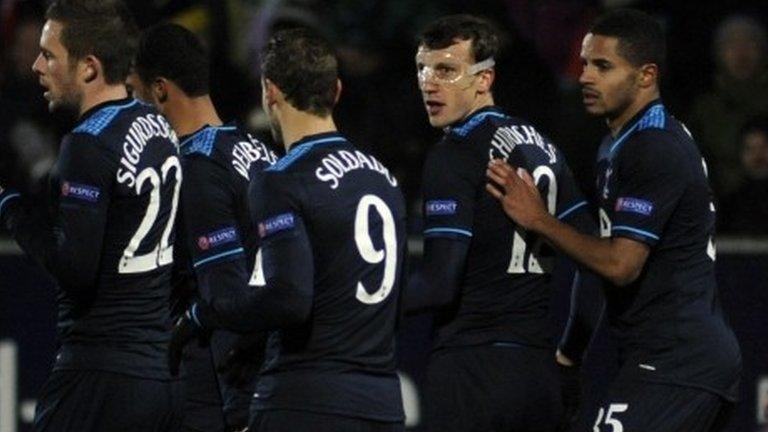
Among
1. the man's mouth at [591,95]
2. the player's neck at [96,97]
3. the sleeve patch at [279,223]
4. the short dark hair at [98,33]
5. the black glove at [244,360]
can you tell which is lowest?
the black glove at [244,360]

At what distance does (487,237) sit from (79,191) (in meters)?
1.40

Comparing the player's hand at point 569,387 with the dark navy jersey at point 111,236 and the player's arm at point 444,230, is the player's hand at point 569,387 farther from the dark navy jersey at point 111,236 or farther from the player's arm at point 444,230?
the dark navy jersey at point 111,236

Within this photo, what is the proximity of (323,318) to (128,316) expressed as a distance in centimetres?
72

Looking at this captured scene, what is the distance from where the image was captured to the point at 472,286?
21.6ft

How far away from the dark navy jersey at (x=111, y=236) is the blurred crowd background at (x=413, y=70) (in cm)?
371

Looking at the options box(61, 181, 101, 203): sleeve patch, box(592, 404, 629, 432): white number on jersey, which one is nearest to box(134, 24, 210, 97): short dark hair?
box(61, 181, 101, 203): sleeve patch

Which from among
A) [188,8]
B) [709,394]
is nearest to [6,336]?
[188,8]

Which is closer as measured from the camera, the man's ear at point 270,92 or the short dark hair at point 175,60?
the man's ear at point 270,92

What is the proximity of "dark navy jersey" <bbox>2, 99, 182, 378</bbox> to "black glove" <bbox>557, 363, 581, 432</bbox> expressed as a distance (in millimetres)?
1463

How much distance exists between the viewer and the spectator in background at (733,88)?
10.1 meters

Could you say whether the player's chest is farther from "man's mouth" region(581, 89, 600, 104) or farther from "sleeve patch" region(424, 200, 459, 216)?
"sleeve patch" region(424, 200, 459, 216)

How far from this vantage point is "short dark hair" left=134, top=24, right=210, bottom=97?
6930mm

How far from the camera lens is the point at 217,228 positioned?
261 inches

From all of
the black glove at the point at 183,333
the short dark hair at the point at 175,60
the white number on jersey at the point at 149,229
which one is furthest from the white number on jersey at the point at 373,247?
the short dark hair at the point at 175,60
